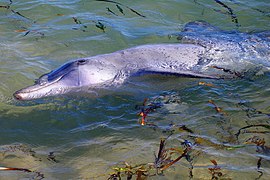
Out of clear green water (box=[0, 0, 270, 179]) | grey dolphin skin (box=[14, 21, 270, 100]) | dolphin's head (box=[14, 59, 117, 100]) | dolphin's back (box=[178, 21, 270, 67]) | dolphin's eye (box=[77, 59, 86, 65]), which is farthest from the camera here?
dolphin's back (box=[178, 21, 270, 67])

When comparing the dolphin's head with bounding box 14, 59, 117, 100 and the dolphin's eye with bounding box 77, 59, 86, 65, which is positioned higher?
the dolphin's eye with bounding box 77, 59, 86, 65

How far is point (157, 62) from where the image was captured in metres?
6.21

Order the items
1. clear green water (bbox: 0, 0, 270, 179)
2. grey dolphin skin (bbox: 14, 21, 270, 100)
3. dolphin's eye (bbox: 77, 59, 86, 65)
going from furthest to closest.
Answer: dolphin's eye (bbox: 77, 59, 86, 65) → grey dolphin skin (bbox: 14, 21, 270, 100) → clear green water (bbox: 0, 0, 270, 179)

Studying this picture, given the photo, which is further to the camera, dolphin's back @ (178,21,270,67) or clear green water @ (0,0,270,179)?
dolphin's back @ (178,21,270,67)

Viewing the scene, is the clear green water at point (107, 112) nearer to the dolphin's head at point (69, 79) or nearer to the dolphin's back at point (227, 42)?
the dolphin's head at point (69, 79)

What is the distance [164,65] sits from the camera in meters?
6.20

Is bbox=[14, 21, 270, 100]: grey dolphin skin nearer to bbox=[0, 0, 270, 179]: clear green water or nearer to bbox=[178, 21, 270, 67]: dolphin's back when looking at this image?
bbox=[178, 21, 270, 67]: dolphin's back

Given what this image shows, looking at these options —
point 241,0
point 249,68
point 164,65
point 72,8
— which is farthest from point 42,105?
point 241,0

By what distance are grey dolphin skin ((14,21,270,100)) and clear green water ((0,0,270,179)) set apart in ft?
0.59

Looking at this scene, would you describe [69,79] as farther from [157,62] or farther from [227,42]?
[227,42]

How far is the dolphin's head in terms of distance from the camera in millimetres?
5476

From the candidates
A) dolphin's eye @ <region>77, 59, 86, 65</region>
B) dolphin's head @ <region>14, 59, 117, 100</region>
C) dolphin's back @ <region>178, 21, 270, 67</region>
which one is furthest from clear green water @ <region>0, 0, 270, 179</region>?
dolphin's eye @ <region>77, 59, 86, 65</region>

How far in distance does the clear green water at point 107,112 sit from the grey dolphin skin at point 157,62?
0.18m

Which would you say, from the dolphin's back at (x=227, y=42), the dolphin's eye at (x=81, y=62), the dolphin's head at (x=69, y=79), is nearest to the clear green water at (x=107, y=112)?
the dolphin's head at (x=69, y=79)
